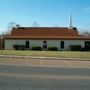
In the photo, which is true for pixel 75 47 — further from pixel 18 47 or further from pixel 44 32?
pixel 18 47

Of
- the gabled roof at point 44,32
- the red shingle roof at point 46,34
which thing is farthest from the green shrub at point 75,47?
the gabled roof at point 44,32

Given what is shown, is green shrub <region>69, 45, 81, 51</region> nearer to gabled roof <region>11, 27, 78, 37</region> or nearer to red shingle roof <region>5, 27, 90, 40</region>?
red shingle roof <region>5, 27, 90, 40</region>

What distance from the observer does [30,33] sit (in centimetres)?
6256

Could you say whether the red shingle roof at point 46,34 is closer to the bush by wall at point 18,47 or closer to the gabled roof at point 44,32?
the gabled roof at point 44,32

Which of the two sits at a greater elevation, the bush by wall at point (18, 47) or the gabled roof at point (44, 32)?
the gabled roof at point (44, 32)

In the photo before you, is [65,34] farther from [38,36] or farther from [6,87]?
[6,87]

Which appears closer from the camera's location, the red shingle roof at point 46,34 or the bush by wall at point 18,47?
the bush by wall at point 18,47

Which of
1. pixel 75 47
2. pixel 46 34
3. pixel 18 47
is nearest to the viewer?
pixel 75 47

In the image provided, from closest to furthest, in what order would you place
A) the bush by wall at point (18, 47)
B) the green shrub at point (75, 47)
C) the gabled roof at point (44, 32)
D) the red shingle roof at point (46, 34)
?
the green shrub at point (75, 47) → the bush by wall at point (18, 47) → the red shingle roof at point (46, 34) → the gabled roof at point (44, 32)

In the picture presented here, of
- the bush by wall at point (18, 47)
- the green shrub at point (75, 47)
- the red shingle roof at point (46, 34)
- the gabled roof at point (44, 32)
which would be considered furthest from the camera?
the gabled roof at point (44, 32)

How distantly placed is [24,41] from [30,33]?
434 cm

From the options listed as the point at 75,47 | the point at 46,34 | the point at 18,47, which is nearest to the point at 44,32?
the point at 46,34

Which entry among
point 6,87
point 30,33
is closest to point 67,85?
point 6,87

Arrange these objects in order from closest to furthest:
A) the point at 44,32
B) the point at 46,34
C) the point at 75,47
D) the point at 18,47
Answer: the point at 75,47 < the point at 18,47 < the point at 46,34 < the point at 44,32
